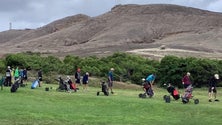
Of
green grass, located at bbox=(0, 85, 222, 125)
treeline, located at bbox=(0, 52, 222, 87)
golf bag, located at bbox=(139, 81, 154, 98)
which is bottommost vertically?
green grass, located at bbox=(0, 85, 222, 125)

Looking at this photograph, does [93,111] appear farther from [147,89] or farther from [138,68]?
[138,68]

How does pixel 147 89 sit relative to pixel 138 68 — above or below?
below

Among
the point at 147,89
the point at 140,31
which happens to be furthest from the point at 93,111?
the point at 140,31

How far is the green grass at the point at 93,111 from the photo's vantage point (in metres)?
22.3

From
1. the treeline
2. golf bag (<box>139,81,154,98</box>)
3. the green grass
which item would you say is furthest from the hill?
the green grass

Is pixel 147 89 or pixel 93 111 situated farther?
pixel 147 89

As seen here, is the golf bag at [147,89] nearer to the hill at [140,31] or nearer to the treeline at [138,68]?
the treeline at [138,68]

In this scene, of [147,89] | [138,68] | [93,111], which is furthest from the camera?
[138,68]

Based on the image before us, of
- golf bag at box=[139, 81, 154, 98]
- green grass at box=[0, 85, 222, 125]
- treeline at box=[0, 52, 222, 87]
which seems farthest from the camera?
treeline at box=[0, 52, 222, 87]

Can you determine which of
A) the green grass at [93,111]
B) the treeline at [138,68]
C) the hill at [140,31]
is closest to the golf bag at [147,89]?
the green grass at [93,111]

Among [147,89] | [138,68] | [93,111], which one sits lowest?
[93,111]

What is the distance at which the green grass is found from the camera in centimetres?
2233

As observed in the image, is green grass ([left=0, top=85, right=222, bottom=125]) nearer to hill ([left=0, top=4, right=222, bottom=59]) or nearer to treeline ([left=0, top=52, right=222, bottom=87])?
treeline ([left=0, top=52, right=222, bottom=87])

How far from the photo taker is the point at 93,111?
25.8 meters
